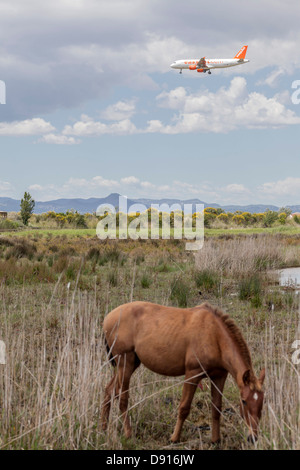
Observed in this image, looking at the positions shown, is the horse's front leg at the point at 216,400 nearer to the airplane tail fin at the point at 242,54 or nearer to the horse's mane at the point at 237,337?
the horse's mane at the point at 237,337

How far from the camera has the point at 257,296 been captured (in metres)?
10.8

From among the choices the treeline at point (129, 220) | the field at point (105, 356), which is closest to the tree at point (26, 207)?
the treeline at point (129, 220)

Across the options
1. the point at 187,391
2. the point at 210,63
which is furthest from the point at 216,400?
the point at 210,63

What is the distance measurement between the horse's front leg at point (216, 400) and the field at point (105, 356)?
133 millimetres

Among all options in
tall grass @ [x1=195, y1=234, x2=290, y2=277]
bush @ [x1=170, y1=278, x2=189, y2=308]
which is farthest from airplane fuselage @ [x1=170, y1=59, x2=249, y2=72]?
bush @ [x1=170, y1=278, x2=189, y2=308]

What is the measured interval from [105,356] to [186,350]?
7.59 feet

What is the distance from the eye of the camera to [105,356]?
5.93 metres

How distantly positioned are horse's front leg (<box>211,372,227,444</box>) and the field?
5.2 inches

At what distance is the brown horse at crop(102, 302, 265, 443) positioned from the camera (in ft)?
11.7

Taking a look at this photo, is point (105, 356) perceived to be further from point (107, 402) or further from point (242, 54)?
point (242, 54)

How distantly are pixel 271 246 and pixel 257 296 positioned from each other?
9.69 meters

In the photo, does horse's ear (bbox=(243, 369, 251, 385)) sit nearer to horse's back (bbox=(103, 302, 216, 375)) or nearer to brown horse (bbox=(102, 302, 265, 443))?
brown horse (bbox=(102, 302, 265, 443))

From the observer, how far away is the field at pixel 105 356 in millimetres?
4340
